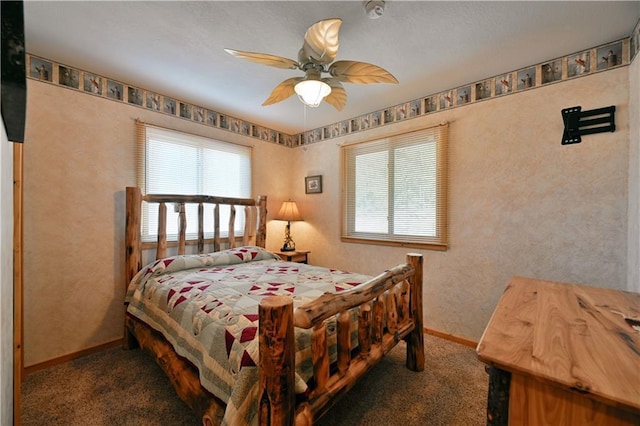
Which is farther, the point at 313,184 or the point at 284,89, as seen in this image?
the point at 313,184

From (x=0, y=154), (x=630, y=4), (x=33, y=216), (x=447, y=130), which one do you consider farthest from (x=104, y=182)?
(x=630, y=4)

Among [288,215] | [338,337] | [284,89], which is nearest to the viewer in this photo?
[338,337]

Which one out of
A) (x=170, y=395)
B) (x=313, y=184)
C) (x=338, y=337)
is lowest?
(x=170, y=395)

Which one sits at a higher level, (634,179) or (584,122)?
(584,122)

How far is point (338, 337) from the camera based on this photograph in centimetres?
136

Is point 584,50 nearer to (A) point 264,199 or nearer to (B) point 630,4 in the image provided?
(B) point 630,4

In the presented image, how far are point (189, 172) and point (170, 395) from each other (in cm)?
215

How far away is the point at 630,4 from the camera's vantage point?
1.54 metres

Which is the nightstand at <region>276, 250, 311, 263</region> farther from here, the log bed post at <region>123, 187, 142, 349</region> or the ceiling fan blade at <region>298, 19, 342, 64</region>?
the ceiling fan blade at <region>298, 19, 342, 64</region>

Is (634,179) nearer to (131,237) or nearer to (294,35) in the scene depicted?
(294,35)

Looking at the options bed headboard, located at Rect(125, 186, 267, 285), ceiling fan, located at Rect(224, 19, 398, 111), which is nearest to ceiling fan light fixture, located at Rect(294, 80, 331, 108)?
ceiling fan, located at Rect(224, 19, 398, 111)

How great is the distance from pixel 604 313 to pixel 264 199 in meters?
3.11

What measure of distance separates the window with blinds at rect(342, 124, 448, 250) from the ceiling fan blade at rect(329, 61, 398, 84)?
132cm

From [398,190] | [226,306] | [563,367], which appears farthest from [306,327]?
[398,190]
